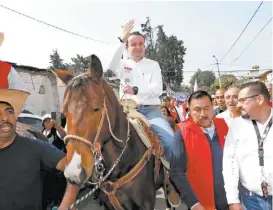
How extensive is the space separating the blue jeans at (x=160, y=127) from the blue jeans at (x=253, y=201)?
3.67 feet

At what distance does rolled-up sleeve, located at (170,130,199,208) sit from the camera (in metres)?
2.91

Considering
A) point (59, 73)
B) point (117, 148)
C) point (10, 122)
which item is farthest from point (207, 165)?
point (10, 122)

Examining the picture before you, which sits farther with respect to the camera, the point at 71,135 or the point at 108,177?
the point at 108,177

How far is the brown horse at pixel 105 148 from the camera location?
2588 millimetres

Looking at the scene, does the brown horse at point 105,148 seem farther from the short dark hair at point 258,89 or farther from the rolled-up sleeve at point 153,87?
the short dark hair at point 258,89

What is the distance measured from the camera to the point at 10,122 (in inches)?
109

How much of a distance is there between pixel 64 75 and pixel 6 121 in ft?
2.37

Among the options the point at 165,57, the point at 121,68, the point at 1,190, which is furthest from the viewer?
the point at 165,57

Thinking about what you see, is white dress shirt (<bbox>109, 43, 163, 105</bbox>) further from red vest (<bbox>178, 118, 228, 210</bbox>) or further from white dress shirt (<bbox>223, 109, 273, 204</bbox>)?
white dress shirt (<bbox>223, 109, 273, 204</bbox>)

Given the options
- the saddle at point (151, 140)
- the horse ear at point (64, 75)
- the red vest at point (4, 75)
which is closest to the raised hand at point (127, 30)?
the saddle at point (151, 140)

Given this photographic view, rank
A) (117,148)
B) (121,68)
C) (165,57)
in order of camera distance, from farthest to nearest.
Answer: (165,57), (121,68), (117,148)

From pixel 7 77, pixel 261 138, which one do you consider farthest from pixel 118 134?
pixel 7 77

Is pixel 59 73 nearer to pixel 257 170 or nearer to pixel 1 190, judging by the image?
pixel 1 190

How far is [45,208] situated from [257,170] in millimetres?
2488
